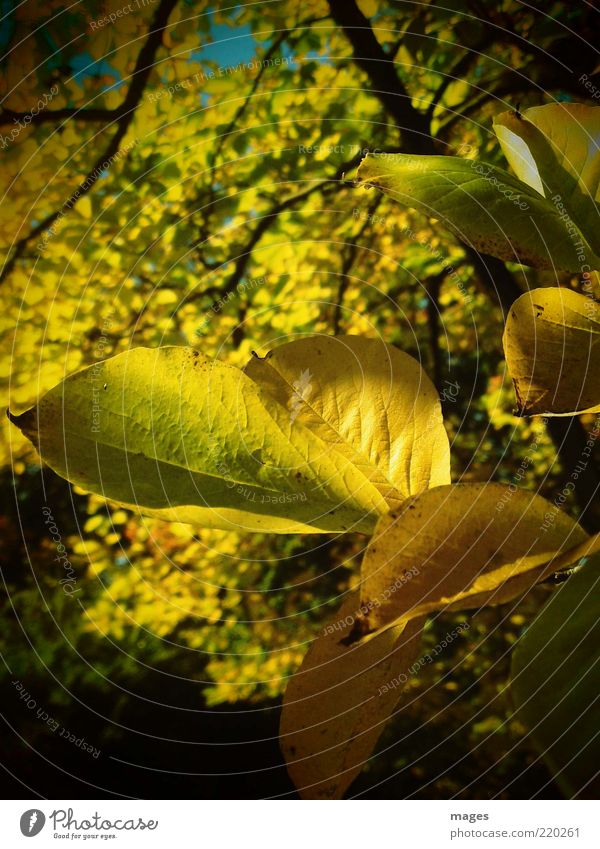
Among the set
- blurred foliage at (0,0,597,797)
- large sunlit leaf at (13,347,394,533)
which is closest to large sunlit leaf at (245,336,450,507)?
large sunlit leaf at (13,347,394,533)

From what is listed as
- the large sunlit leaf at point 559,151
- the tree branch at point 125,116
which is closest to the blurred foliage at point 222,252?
the tree branch at point 125,116

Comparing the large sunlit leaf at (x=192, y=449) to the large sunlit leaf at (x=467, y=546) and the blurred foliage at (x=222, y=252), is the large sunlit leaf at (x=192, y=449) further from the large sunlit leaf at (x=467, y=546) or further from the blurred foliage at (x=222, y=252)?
the blurred foliage at (x=222, y=252)

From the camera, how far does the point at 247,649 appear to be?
0.61 metres

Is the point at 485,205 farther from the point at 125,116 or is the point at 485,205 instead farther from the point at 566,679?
the point at 125,116

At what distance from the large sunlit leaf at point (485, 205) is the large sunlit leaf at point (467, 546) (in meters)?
0.08

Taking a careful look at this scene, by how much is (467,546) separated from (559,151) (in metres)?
0.15

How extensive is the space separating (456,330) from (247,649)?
0.33 metres

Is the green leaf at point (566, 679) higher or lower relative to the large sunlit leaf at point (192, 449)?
lower

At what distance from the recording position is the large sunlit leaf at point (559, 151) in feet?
0.74

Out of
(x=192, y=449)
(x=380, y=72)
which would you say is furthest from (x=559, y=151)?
(x=380, y=72)

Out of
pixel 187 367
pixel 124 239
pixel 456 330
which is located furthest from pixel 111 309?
pixel 187 367

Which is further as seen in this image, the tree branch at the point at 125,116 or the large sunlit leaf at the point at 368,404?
the tree branch at the point at 125,116

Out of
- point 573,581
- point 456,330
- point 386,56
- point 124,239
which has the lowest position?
point 573,581

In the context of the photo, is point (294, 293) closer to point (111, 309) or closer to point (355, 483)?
point (111, 309)
